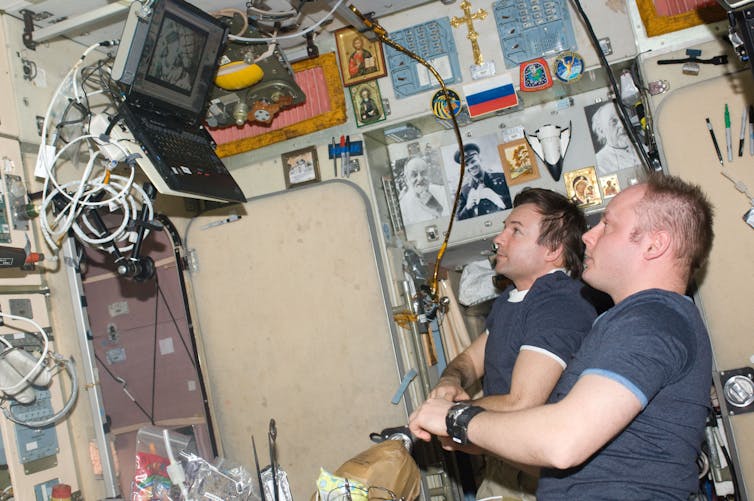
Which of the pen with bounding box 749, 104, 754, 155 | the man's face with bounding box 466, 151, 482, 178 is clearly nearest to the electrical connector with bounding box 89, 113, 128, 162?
the man's face with bounding box 466, 151, 482, 178

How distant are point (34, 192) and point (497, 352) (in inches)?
83.3

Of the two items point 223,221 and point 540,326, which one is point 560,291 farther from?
point 223,221

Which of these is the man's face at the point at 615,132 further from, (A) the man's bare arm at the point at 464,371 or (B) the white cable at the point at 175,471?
(B) the white cable at the point at 175,471

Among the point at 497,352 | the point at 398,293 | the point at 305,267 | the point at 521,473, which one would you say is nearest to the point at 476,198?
the point at 398,293

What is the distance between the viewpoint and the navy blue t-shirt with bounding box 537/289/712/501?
1.60m

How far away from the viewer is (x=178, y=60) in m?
2.76

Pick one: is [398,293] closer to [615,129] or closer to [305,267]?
[305,267]

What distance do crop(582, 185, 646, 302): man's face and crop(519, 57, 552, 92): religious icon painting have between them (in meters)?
1.28

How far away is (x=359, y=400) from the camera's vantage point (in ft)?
10.7

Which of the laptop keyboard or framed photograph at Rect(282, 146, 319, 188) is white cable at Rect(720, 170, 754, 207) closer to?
framed photograph at Rect(282, 146, 319, 188)

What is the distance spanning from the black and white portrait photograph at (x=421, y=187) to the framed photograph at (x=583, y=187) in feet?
2.21

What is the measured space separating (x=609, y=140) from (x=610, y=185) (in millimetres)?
246

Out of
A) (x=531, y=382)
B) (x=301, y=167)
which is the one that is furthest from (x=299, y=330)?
(x=531, y=382)

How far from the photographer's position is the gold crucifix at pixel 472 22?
10.5 feet
